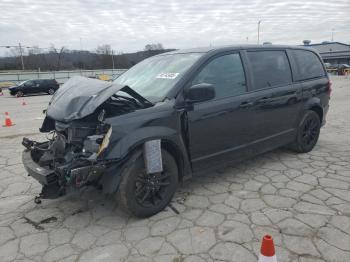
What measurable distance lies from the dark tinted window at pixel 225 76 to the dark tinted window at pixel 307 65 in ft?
4.79

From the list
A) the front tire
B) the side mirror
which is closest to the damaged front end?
the front tire

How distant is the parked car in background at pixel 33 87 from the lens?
78.7 feet

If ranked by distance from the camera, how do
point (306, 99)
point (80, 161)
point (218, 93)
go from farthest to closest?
1. point (306, 99)
2. point (218, 93)
3. point (80, 161)

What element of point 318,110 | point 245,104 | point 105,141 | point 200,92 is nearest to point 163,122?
point 200,92

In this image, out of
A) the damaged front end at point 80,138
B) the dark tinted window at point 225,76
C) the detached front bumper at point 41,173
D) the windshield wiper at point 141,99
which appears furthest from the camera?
the dark tinted window at point 225,76

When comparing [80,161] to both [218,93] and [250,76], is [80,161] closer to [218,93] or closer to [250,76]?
[218,93]

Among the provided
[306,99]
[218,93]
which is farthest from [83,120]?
[306,99]

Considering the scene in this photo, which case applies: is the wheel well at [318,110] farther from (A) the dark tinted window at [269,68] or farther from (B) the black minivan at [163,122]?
(A) the dark tinted window at [269,68]

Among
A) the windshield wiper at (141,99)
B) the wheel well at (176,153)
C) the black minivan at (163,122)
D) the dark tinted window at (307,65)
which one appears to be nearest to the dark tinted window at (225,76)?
the black minivan at (163,122)

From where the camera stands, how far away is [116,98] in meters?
3.33

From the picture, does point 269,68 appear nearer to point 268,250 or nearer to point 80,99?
point 80,99

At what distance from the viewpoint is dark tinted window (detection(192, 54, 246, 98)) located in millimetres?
3793

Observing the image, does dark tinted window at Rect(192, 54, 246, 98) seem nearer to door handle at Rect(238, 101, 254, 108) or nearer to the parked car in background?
door handle at Rect(238, 101, 254, 108)

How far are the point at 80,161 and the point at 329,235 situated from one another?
2.47 meters
